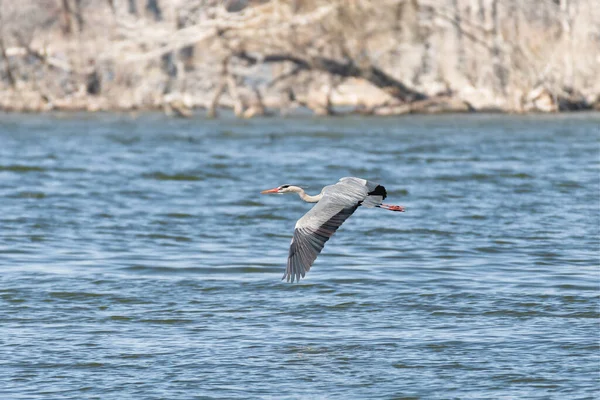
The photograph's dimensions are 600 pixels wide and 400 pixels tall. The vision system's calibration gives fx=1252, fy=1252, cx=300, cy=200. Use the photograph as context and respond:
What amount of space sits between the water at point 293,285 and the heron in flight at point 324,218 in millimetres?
737

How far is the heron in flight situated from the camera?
29.2 ft

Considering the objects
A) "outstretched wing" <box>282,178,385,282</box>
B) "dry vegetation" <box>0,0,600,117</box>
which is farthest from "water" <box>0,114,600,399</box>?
"dry vegetation" <box>0,0,600,117</box>

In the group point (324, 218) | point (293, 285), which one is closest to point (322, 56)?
point (293, 285)

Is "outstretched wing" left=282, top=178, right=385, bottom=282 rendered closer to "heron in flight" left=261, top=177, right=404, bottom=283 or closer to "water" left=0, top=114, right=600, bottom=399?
"heron in flight" left=261, top=177, right=404, bottom=283

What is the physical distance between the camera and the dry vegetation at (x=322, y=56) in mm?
43438

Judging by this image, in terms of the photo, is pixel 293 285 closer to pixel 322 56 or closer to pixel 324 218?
pixel 324 218

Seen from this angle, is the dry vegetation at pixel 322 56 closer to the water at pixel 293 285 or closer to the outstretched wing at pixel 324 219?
the water at pixel 293 285

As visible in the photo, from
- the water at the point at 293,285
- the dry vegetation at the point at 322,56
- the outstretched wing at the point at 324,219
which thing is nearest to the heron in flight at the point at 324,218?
the outstretched wing at the point at 324,219

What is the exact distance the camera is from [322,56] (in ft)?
144

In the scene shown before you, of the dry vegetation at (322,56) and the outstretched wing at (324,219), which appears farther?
the dry vegetation at (322,56)

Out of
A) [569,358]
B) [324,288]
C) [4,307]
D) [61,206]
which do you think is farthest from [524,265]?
[61,206]

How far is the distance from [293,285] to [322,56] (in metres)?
32.1

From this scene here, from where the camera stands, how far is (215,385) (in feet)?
27.7

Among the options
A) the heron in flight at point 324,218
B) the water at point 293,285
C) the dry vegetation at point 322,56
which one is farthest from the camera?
the dry vegetation at point 322,56
